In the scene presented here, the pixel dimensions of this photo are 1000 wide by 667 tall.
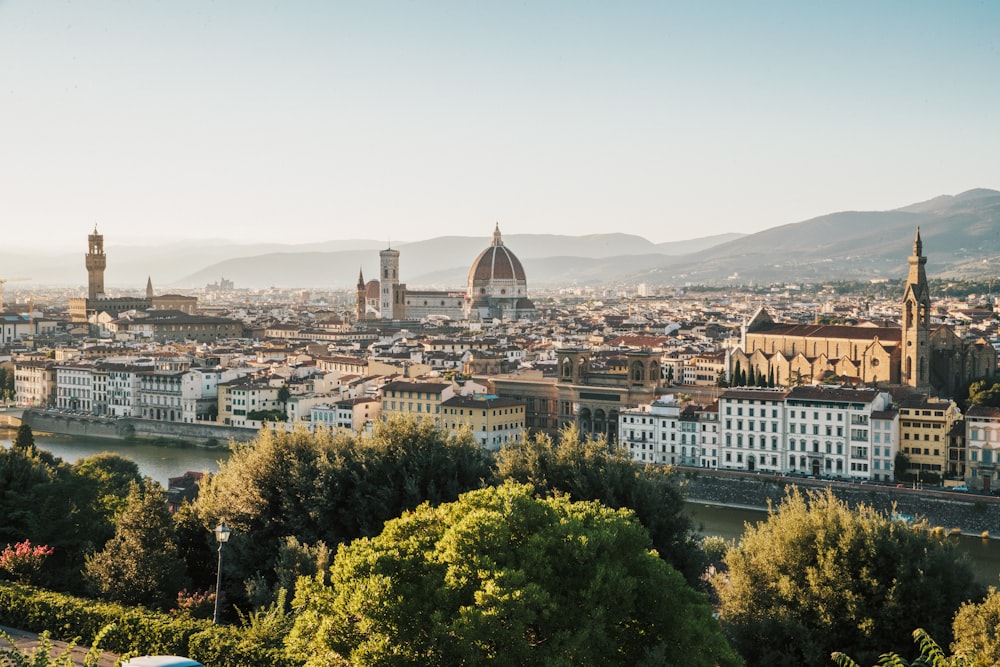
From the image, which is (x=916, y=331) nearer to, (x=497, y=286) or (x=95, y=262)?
(x=497, y=286)

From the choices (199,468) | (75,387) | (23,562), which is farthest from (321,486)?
(75,387)

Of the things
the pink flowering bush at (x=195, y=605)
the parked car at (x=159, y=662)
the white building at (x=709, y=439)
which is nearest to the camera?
the parked car at (x=159, y=662)

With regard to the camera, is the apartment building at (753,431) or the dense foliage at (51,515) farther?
the apartment building at (753,431)

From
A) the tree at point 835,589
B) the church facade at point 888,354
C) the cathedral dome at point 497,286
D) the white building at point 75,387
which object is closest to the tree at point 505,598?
the tree at point 835,589

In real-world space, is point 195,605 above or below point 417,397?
above

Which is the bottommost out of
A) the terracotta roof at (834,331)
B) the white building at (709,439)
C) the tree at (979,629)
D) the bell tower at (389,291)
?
the white building at (709,439)

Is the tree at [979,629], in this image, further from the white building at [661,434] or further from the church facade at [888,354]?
the church facade at [888,354]

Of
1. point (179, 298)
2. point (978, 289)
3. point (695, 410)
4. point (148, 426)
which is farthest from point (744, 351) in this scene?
point (978, 289)
